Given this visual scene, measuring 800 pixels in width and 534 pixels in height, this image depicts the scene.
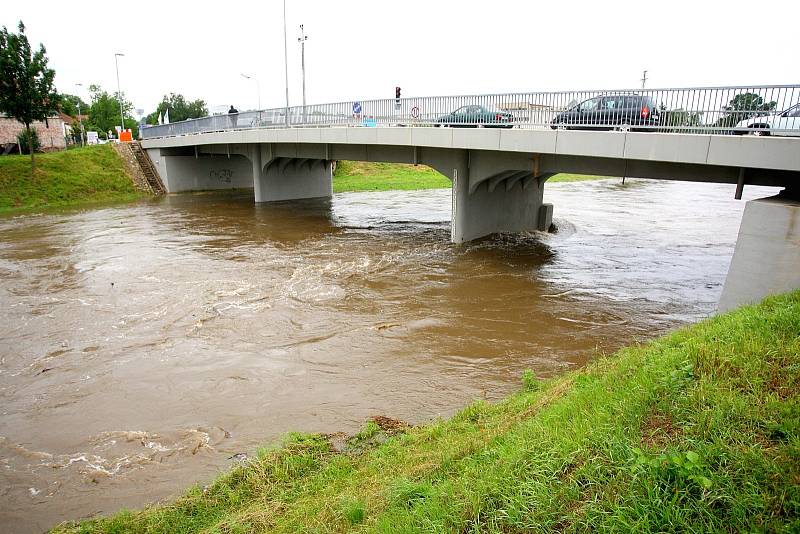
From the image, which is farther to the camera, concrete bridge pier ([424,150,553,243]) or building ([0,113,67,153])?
building ([0,113,67,153])

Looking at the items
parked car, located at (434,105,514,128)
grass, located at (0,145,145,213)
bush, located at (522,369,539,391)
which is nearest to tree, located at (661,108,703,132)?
parked car, located at (434,105,514,128)

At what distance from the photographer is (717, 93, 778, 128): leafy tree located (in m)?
→ 10.9

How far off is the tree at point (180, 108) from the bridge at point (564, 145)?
62288mm

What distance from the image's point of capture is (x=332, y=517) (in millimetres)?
4516

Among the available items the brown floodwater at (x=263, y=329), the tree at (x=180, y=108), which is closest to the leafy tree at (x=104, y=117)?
the tree at (x=180, y=108)

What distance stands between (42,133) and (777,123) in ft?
212

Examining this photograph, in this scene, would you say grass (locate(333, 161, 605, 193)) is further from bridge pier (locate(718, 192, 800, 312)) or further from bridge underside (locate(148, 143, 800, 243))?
bridge pier (locate(718, 192, 800, 312))

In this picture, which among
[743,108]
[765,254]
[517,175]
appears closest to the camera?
[765,254]

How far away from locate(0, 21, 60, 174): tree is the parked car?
27749mm

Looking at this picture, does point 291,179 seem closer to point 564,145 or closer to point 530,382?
point 564,145

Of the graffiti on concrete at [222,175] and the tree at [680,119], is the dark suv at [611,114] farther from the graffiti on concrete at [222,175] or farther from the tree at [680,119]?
the graffiti on concrete at [222,175]

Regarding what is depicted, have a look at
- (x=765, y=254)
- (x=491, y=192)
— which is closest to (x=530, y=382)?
(x=765, y=254)

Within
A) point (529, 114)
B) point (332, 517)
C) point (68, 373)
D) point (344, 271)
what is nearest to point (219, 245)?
point (344, 271)

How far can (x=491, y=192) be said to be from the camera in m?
21.2
